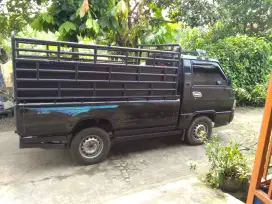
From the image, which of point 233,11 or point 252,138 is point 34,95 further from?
point 233,11

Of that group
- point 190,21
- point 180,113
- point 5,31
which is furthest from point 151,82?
point 5,31

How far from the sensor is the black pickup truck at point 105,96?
135 inches

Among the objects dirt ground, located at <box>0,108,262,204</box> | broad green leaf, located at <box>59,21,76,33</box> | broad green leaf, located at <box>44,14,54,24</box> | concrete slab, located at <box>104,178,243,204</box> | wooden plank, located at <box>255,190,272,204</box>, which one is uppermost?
broad green leaf, located at <box>44,14,54,24</box>

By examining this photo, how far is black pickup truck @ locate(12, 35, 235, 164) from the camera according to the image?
342cm

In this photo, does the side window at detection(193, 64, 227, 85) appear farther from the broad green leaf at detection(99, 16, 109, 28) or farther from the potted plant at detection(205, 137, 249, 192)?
the broad green leaf at detection(99, 16, 109, 28)

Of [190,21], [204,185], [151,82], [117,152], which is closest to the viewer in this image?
[204,185]

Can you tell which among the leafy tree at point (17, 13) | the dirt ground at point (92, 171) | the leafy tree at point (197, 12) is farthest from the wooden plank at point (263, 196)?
the leafy tree at point (17, 13)

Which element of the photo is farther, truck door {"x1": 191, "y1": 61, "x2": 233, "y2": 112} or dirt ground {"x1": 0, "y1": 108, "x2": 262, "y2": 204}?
truck door {"x1": 191, "y1": 61, "x2": 233, "y2": 112}

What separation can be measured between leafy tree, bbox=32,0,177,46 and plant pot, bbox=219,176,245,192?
314 cm

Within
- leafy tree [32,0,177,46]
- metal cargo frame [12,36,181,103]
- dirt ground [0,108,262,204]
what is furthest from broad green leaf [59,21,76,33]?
dirt ground [0,108,262,204]

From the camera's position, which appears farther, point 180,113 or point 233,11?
point 233,11

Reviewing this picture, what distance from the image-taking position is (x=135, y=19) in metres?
6.43

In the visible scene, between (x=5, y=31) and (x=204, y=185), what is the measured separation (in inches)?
311

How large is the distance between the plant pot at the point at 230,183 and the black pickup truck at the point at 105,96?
1.14 metres
